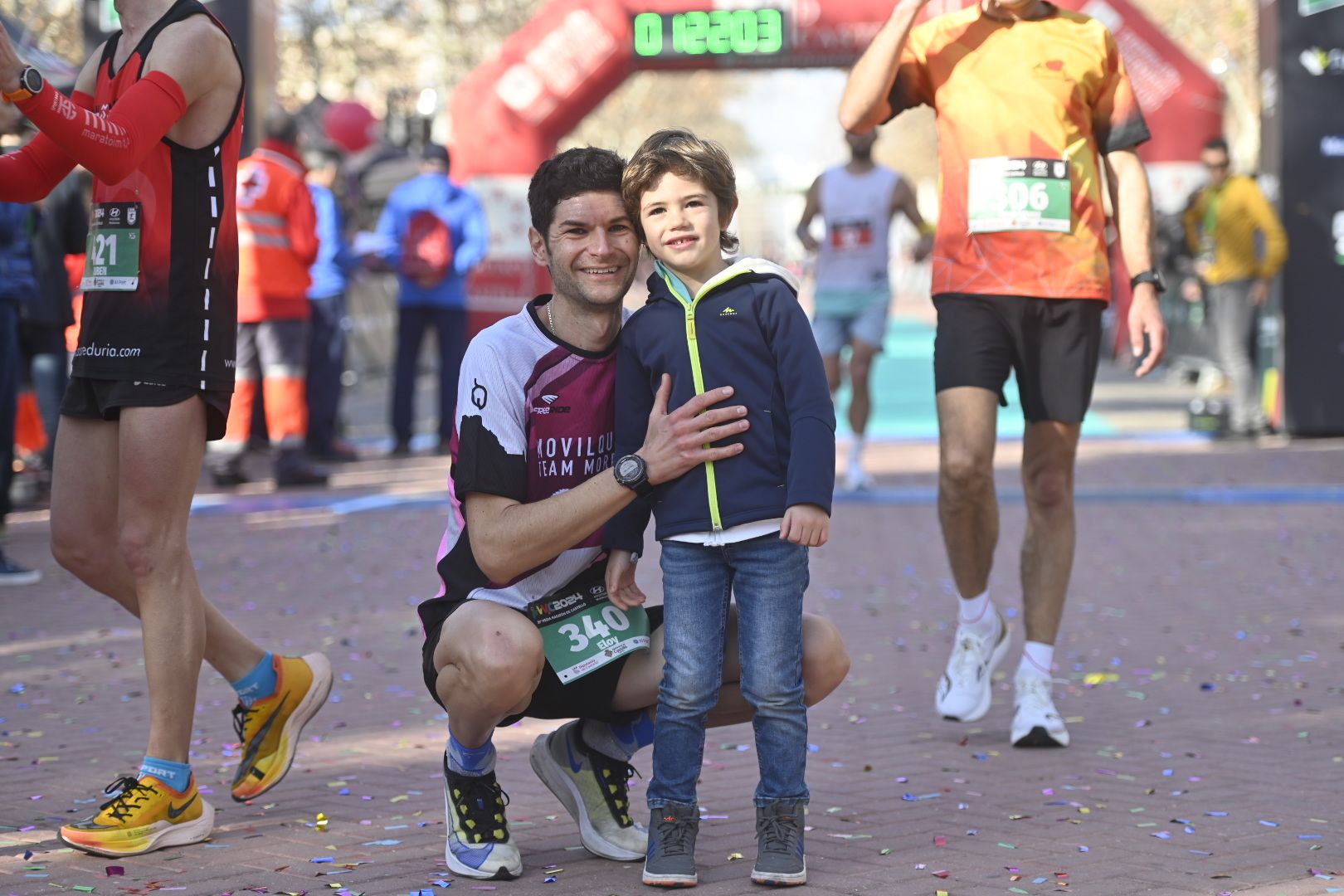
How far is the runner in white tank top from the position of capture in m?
11.0

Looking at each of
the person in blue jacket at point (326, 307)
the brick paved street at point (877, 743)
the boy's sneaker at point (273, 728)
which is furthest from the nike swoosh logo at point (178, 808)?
the person in blue jacket at point (326, 307)

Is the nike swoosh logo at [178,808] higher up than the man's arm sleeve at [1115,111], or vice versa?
the man's arm sleeve at [1115,111]

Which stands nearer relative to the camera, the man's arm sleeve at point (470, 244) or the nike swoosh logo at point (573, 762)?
the nike swoosh logo at point (573, 762)

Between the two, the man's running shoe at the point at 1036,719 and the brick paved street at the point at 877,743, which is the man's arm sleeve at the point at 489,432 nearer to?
the brick paved street at the point at 877,743

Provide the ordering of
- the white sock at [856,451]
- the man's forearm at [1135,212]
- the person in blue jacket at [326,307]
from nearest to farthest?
the man's forearm at [1135,212] → the white sock at [856,451] → the person in blue jacket at [326,307]

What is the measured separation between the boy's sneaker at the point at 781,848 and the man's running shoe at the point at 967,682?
1655 mm

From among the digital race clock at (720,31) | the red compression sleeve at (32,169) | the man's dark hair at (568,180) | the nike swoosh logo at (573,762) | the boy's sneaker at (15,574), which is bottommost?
the boy's sneaker at (15,574)

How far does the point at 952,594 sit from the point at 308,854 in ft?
14.1

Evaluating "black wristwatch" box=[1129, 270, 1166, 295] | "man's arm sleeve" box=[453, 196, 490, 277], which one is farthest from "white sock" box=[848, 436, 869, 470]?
"black wristwatch" box=[1129, 270, 1166, 295]

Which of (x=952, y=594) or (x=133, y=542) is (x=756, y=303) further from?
(x=952, y=594)

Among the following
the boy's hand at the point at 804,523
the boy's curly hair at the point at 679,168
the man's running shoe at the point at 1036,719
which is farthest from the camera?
the man's running shoe at the point at 1036,719

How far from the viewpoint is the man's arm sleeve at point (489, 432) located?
369 cm

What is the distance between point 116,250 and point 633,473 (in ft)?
4.38

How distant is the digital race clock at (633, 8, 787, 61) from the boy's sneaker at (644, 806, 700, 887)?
1551cm
